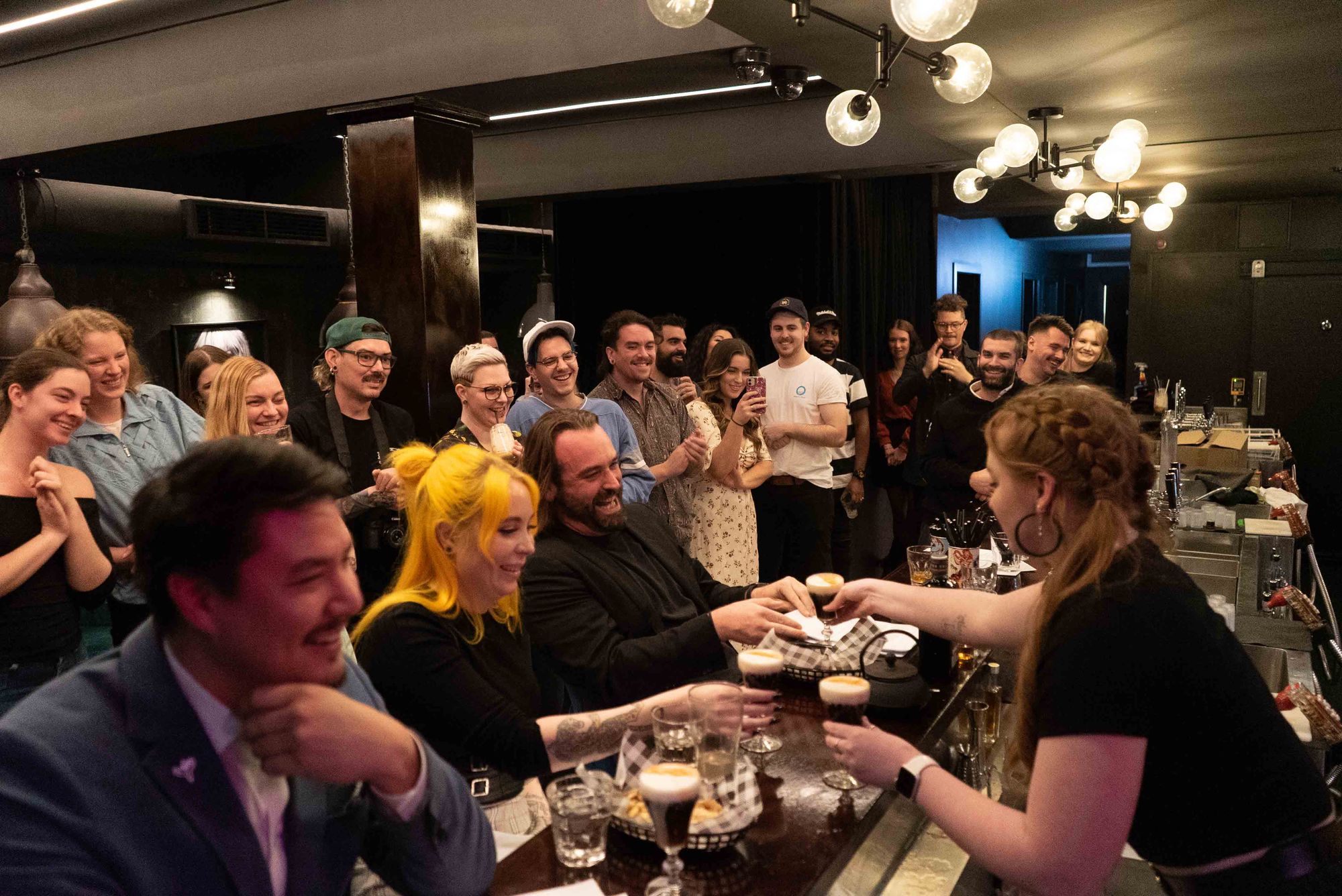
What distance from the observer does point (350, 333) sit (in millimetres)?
3387

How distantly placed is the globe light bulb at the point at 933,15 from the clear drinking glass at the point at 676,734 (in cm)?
171

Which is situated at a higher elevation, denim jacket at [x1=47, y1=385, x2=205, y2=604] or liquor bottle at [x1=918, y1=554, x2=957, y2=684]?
denim jacket at [x1=47, y1=385, x2=205, y2=604]

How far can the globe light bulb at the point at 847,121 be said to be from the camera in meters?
3.01

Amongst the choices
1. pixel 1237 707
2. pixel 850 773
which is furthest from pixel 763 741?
pixel 1237 707

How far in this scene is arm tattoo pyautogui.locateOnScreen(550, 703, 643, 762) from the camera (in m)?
1.72

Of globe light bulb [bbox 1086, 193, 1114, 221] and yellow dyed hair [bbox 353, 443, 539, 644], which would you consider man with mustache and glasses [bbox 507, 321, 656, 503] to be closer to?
yellow dyed hair [bbox 353, 443, 539, 644]

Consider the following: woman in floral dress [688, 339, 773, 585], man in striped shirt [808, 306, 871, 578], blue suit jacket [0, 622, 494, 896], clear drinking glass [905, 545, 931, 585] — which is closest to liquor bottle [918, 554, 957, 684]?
clear drinking glass [905, 545, 931, 585]

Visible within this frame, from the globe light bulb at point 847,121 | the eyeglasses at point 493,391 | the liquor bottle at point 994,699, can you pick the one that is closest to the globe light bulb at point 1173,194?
the globe light bulb at point 847,121

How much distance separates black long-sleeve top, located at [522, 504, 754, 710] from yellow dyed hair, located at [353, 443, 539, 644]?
282 millimetres

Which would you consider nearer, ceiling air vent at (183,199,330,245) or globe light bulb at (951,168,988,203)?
globe light bulb at (951,168,988,203)

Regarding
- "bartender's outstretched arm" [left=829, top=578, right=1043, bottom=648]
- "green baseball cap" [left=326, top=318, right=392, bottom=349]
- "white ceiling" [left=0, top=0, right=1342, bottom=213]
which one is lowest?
"bartender's outstretched arm" [left=829, top=578, right=1043, bottom=648]

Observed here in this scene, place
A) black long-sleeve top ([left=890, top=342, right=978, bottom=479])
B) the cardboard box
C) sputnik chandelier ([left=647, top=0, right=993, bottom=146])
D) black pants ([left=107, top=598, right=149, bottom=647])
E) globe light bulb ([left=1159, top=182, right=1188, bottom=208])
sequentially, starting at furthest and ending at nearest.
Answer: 1. globe light bulb ([left=1159, top=182, right=1188, bottom=208])
2. black long-sleeve top ([left=890, top=342, right=978, bottom=479])
3. the cardboard box
4. black pants ([left=107, top=598, right=149, bottom=647])
5. sputnik chandelier ([left=647, top=0, right=993, bottom=146])

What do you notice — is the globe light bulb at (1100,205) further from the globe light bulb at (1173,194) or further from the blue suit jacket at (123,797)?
the blue suit jacket at (123,797)

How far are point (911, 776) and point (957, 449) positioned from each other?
2.91 m
